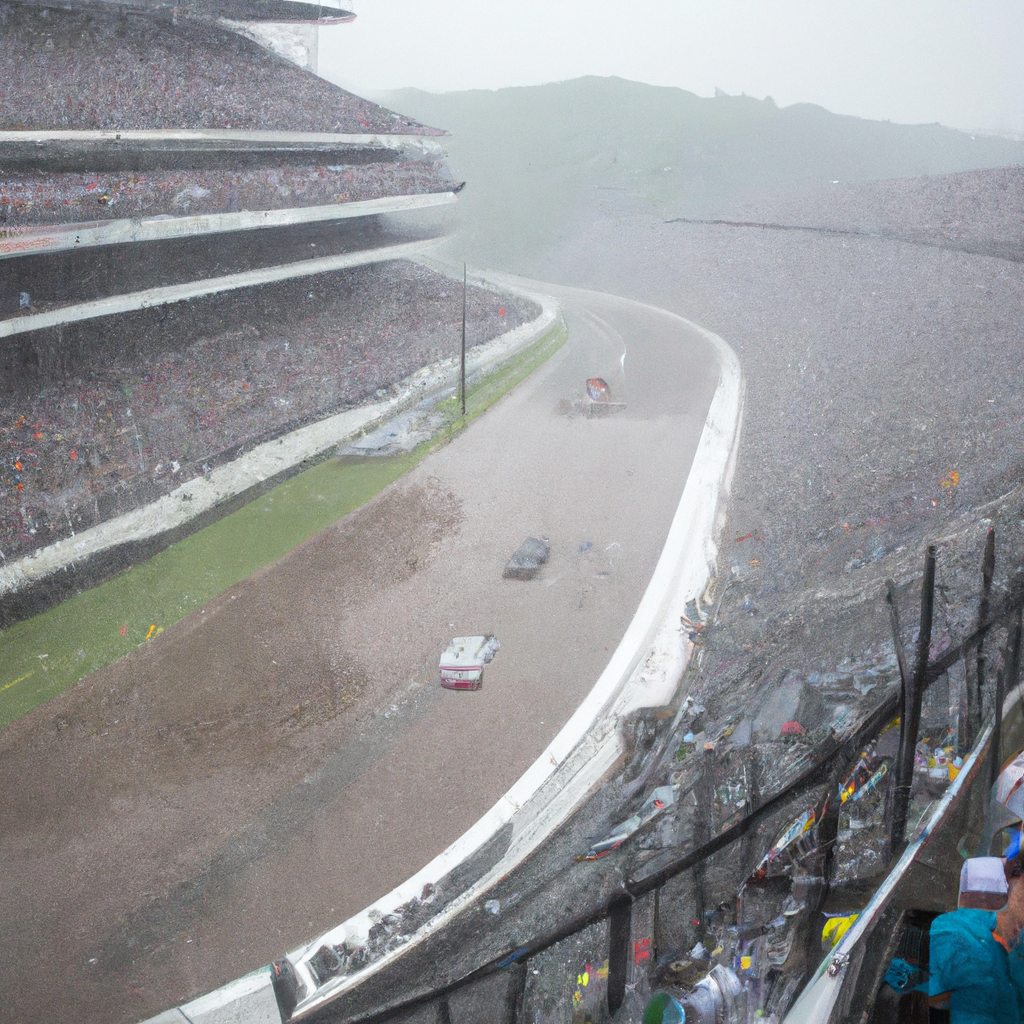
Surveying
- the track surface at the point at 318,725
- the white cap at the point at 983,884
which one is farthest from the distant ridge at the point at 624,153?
the white cap at the point at 983,884

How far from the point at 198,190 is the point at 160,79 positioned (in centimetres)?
98

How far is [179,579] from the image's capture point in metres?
3.60

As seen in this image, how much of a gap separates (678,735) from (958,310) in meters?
2.88

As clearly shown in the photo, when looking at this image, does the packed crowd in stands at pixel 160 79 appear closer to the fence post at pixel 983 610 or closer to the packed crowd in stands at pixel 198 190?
the packed crowd in stands at pixel 198 190

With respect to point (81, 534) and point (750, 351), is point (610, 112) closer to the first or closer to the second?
point (750, 351)

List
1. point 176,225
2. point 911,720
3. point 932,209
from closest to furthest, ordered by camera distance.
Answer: point 911,720
point 932,209
point 176,225

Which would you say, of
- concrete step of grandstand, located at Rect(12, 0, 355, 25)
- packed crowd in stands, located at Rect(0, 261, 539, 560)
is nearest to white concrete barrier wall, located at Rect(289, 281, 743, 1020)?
packed crowd in stands, located at Rect(0, 261, 539, 560)

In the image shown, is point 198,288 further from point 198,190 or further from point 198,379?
point 198,379

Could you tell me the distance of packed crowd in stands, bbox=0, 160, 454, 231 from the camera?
4102 millimetres

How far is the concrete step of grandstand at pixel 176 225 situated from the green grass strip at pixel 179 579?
196cm

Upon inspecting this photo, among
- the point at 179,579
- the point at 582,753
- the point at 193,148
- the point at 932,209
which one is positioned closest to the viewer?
the point at 582,753

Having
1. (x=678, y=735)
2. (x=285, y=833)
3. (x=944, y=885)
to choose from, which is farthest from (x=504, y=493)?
(x=944, y=885)

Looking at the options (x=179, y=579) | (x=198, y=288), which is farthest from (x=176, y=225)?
(x=179, y=579)

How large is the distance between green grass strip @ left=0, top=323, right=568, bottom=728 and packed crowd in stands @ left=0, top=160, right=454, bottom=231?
209 centimetres
